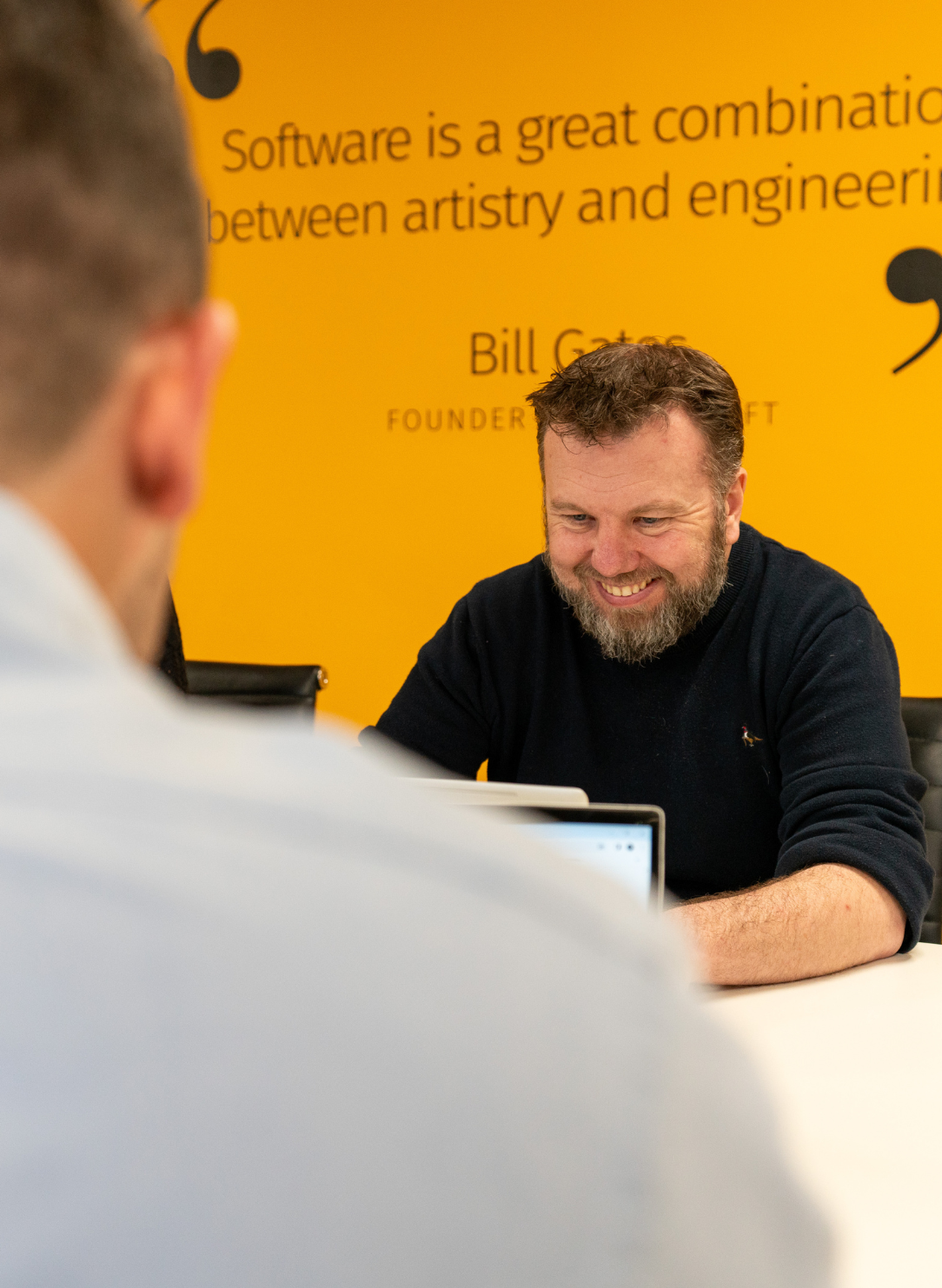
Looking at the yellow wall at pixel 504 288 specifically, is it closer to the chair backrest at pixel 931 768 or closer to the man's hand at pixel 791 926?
the chair backrest at pixel 931 768

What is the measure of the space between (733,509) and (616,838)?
0.92 metres

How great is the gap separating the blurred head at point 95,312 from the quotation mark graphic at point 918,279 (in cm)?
262

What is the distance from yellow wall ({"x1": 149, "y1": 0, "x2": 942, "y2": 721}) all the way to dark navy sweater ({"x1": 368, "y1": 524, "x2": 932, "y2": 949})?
3.43ft

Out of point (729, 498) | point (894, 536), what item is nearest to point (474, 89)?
point (894, 536)

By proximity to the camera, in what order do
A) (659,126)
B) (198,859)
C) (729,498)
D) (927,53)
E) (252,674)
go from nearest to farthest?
(198,859) → (729,498) → (252,674) → (927,53) → (659,126)

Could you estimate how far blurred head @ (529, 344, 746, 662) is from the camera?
69.1 inches

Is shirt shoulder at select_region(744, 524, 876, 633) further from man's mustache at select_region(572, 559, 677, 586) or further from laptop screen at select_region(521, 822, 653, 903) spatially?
laptop screen at select_region(521, 822, 653, 903)

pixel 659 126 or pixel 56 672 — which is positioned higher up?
pixel 659 126

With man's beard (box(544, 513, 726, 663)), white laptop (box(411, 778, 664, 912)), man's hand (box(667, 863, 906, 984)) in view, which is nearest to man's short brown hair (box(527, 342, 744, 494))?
man's beard (box(544, 513, 726, 663))

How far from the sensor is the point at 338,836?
288mm

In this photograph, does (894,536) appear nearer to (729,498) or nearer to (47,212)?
(729,498)

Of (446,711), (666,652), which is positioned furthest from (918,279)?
(446,711)

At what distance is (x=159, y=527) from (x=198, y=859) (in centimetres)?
15

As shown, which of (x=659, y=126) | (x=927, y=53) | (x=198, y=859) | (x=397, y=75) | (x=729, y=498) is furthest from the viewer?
(x=397, y=75)
